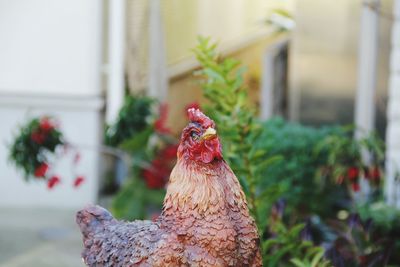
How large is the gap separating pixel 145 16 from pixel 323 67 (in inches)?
80.9

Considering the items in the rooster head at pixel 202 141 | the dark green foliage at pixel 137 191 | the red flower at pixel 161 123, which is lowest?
the dark green foliage at pixel 137 191

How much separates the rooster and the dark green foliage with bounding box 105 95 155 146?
150 inches

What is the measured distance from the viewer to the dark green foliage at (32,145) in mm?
6254

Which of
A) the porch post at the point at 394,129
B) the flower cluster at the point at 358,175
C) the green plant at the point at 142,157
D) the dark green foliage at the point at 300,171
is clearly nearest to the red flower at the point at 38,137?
the green plant at the point at 142,157

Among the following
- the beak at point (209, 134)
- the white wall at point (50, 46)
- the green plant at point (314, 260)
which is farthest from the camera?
the white wall at point (50, 46)

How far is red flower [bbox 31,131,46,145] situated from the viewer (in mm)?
6215

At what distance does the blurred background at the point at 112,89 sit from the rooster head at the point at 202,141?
358cm

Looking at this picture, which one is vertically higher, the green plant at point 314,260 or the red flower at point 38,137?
the red flower at point 38,137

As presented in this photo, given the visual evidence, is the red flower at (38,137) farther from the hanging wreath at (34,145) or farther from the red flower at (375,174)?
the red flower at (375,174)

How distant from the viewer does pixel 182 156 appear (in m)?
2.79

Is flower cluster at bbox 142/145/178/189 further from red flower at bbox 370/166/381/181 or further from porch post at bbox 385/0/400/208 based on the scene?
porch post at bbox 385/0/400/208

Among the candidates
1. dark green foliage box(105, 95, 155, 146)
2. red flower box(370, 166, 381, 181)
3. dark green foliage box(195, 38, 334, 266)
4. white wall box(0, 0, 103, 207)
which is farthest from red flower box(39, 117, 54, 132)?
red flower box(370, 166, 381, 181)

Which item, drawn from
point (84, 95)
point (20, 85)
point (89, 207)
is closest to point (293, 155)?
point (84, 95)

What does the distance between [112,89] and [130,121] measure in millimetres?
864
